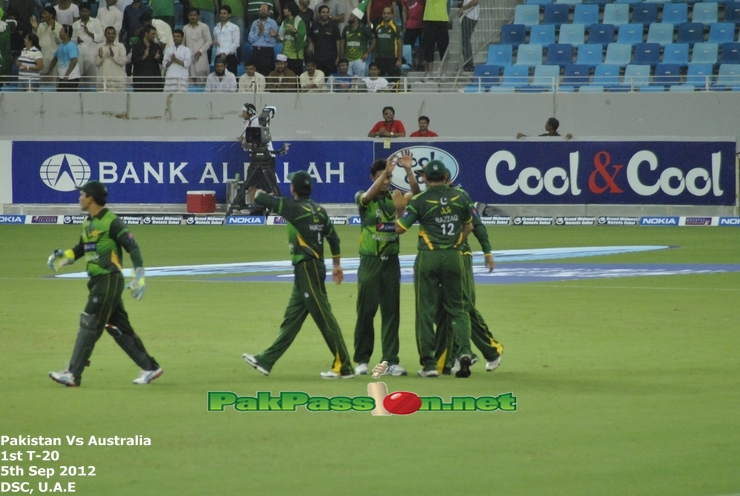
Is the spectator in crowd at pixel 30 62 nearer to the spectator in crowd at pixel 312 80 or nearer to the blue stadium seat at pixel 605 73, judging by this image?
the spectator in crowd at pixel 312 80

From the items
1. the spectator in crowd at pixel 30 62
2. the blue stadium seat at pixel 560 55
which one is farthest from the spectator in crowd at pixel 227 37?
the blue stadium seat at pixel 560 55

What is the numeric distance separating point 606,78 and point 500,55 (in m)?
2.71

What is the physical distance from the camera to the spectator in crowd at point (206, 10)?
100ft

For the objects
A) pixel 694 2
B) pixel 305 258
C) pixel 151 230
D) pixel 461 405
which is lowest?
pixel 151 230

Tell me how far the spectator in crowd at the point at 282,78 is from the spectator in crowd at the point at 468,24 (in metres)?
4.43

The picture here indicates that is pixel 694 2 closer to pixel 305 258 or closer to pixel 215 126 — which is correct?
pixel 215 126

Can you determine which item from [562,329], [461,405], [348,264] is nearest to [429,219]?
[461,405]

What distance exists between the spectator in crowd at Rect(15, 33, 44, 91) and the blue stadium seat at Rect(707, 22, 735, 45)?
15258 mm

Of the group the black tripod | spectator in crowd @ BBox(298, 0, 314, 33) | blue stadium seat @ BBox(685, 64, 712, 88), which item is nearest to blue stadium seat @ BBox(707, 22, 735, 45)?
blue stadium seat @ BBox(685, 64, 712, 88)

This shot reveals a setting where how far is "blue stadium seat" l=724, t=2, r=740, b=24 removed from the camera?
100 feet

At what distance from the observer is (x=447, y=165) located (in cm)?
2695

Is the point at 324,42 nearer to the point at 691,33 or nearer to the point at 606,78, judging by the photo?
the point at 606,78

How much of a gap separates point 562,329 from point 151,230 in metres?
14.2

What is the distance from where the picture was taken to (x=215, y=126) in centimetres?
2958
